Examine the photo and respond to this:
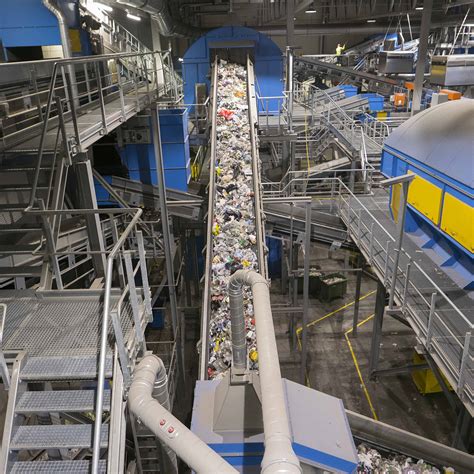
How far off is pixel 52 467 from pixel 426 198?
567cm

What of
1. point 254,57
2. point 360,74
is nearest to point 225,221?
point 360,74

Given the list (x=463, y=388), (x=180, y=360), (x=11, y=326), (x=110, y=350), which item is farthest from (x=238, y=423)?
(x=180, y=360)

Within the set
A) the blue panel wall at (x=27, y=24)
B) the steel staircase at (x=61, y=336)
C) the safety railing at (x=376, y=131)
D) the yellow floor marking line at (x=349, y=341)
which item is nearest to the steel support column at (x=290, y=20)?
the safety railing at (x=376, y=131)

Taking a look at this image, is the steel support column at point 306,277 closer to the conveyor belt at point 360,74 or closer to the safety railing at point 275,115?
the conveyor belt at point 360,74

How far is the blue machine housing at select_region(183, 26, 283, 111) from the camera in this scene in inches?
428

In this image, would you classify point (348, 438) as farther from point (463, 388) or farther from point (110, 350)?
point (463, 388)

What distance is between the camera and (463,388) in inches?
172

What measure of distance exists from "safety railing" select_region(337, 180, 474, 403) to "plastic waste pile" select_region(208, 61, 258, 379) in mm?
2052

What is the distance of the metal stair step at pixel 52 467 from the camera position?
8.89ft

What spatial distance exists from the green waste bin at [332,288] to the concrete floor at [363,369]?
16 centimetres

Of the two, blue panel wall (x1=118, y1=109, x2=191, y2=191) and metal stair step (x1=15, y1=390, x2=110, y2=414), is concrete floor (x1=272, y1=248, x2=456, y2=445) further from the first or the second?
metal stair step (x1=15, y1=390, x2=110, y2=414)

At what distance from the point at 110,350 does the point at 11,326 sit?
992 millimetres

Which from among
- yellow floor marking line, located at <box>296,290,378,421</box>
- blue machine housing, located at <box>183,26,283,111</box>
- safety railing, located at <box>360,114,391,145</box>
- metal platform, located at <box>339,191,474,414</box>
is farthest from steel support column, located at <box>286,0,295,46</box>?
yellow floor marking line, located at <box>296,290,378,421</box>

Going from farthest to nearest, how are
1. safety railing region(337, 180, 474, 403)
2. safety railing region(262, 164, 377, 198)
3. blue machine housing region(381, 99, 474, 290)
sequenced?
safety railing region(262, 164, 377, 198)
blue machine housing region(381, 99, 474, 290)
safety railing region(337, 180, 474, 403)
